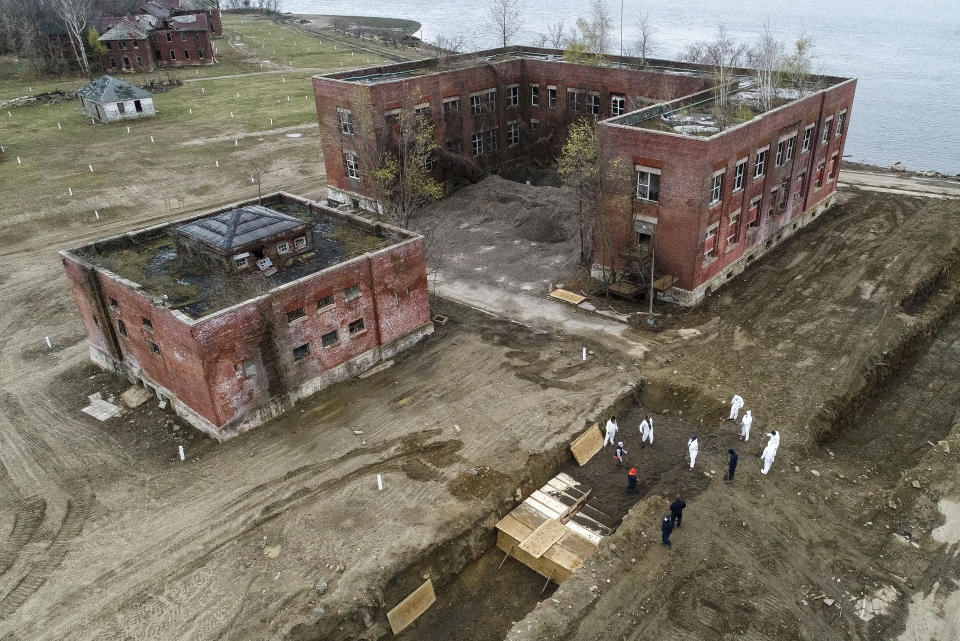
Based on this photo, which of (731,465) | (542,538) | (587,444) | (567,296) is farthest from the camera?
(567,296)

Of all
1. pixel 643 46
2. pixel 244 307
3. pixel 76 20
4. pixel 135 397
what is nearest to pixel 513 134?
pixel 643 46

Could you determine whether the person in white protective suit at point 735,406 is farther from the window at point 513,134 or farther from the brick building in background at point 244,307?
the window at point 513,134

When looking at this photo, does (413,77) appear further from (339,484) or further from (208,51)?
(208,51)

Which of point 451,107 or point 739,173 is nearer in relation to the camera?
point 739,173

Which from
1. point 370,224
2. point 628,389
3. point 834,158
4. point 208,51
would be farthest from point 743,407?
point 208,51

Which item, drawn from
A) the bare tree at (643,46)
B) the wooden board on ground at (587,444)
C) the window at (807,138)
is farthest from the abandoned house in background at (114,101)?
the wooden board on ground at (587,444)

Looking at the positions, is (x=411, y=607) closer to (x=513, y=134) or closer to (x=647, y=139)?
(x=647, y=139)
